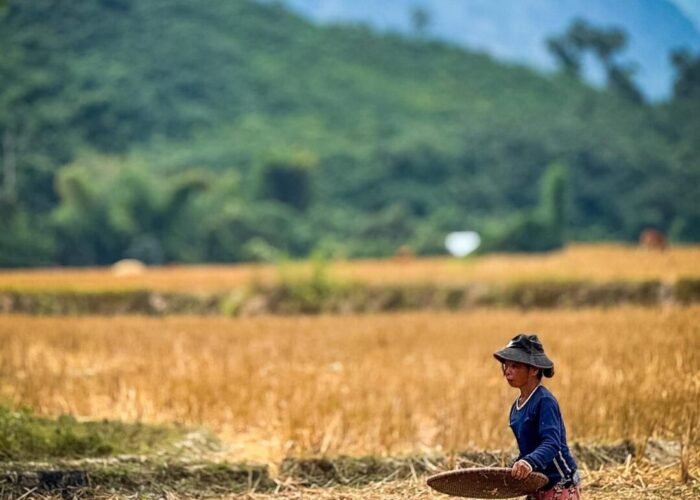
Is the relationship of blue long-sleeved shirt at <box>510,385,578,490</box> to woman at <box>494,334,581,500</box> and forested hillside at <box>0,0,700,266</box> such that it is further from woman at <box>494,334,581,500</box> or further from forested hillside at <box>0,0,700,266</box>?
forested hillside at <box>0,0,700,266</box>

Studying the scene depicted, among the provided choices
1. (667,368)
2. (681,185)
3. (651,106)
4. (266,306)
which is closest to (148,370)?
(667,368)

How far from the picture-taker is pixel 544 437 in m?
4.40

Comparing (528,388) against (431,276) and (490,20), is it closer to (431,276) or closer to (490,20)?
(431,276)

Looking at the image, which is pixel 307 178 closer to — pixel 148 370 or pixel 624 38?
pixel 624 38

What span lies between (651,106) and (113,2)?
3376 cm

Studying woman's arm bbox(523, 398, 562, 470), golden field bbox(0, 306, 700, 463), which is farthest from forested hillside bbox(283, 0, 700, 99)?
woman's arm bbox(523, 398, 562, 470)

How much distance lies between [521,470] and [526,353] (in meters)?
0.47

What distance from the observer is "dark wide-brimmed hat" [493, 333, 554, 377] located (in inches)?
174

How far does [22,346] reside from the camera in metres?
11.6

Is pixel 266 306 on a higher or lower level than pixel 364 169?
lower

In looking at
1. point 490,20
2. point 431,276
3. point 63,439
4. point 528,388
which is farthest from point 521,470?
point 490,20

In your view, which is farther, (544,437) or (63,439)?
(63,439)

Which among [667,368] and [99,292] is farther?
[99,292]

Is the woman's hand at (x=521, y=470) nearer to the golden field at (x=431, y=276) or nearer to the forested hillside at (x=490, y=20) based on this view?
the golden field at (x=431, y=276)
